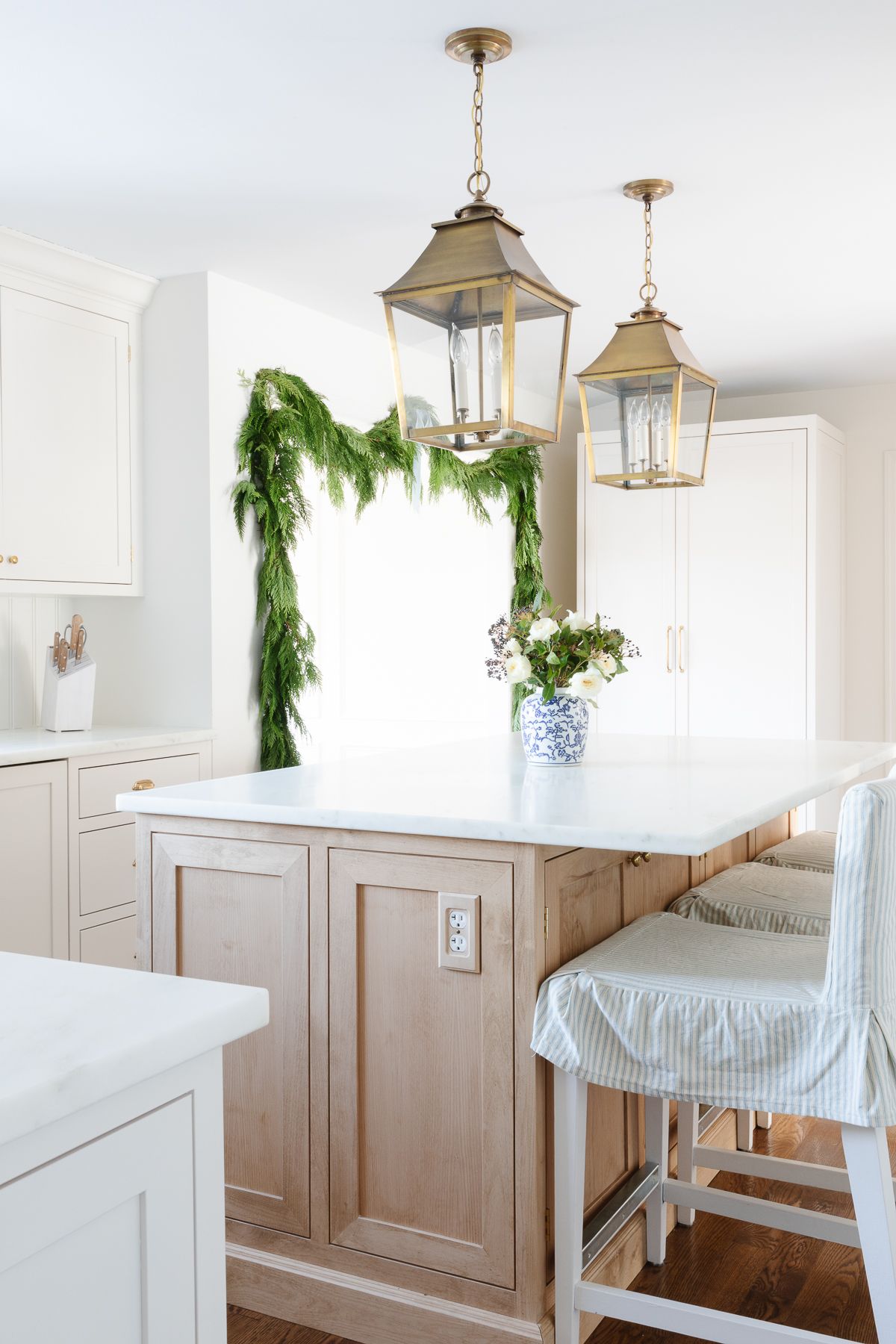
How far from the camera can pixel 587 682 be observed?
9.00 ft

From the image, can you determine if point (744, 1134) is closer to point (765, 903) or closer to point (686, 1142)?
point (686, 1142)

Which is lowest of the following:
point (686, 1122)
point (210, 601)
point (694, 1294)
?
point (694, 1294)

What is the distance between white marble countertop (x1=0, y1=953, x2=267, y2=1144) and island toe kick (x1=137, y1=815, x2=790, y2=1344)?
3.28ft

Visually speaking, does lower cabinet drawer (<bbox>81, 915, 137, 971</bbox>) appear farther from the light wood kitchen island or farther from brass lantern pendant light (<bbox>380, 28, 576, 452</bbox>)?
brass lantern pendant light (<bbox>380, 28, 576, 452</bbox>)

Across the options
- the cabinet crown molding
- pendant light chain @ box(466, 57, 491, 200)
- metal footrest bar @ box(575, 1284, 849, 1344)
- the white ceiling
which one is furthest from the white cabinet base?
the cabinet crown molding

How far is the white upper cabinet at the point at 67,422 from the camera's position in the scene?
3598 mm

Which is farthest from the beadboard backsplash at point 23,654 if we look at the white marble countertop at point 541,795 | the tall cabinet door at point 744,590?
the tall cabinet door at point 744,590

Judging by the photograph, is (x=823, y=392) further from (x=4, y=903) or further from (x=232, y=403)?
(x=4, y=903)

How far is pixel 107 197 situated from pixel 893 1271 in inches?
122

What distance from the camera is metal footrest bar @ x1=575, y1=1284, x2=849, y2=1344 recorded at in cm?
180

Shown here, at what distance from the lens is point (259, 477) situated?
13.6 feet

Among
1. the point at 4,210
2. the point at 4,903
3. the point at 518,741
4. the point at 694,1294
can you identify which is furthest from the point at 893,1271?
the point at 4,210

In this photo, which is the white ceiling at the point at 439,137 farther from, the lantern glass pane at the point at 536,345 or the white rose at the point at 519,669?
the white rose at the point at 519,669

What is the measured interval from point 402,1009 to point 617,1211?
58 centimetres
